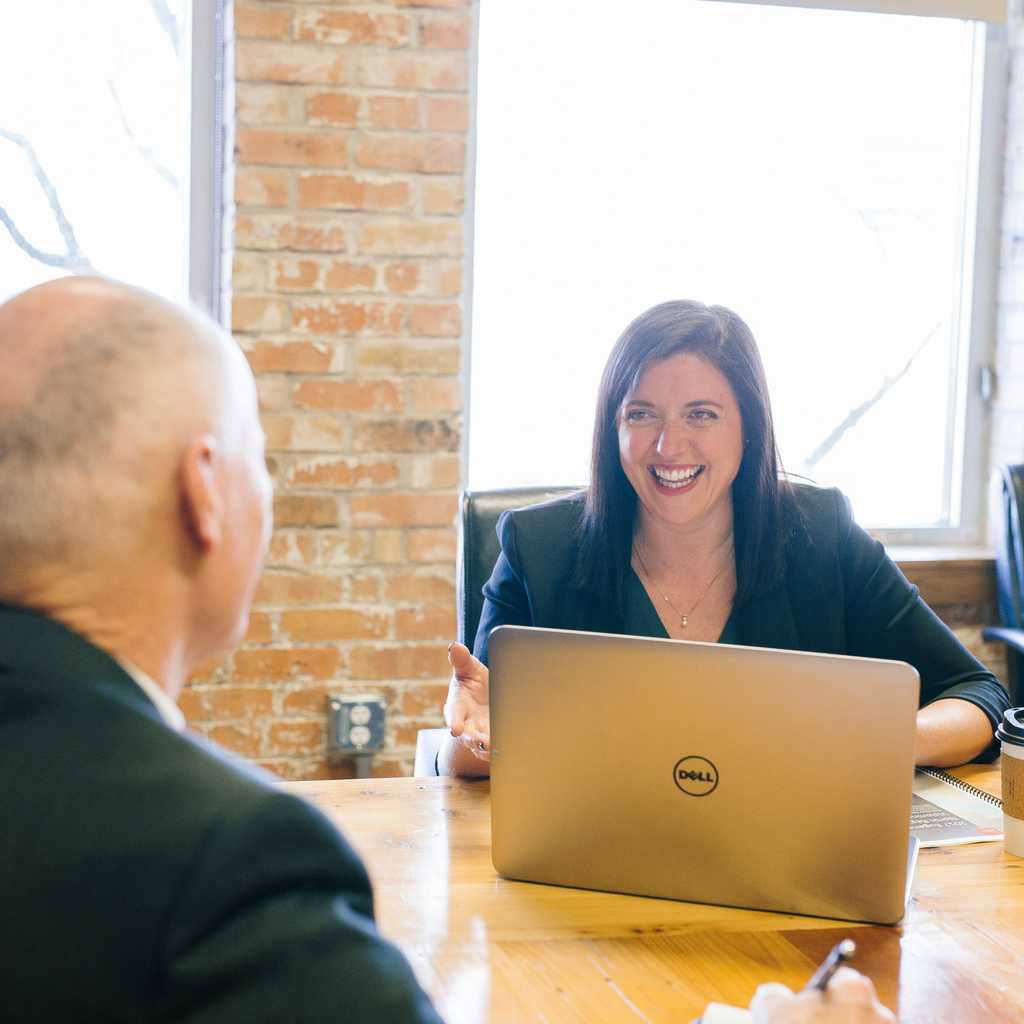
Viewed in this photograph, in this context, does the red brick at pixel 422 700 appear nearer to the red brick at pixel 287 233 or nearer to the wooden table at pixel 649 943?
the red brick at pixel 287 233

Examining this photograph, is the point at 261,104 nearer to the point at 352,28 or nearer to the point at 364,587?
the point at 352,28

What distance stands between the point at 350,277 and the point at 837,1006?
2133 mm

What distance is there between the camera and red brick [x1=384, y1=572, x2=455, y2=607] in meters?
2.92

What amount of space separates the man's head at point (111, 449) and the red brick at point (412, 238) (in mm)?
1995

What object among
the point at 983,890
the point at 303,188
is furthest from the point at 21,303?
the point at 303,188

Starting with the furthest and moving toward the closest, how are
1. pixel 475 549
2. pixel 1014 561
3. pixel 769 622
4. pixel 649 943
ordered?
1. pixel 1014 561
2. pixel 475 549
3. pixel 769 622
4. pixel 649 943

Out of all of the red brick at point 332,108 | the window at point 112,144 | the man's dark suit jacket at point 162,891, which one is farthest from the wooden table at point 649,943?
the window at point 112,144

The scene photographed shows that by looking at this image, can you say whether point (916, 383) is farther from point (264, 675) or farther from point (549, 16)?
point (264, 675)

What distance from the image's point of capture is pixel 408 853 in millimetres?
1467

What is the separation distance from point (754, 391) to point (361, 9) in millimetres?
1263

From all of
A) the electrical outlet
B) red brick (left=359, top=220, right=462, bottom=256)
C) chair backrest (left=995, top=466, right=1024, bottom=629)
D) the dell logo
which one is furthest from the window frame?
the dell logo

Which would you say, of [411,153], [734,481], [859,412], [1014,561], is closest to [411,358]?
[411,153]

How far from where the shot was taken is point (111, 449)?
81 cm

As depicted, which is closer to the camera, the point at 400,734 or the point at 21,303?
the point at 21,303
